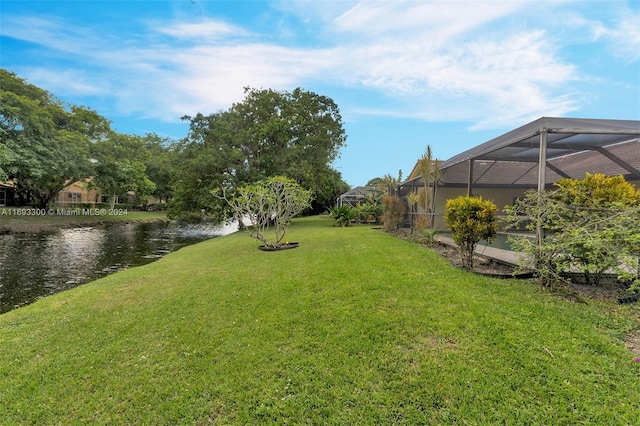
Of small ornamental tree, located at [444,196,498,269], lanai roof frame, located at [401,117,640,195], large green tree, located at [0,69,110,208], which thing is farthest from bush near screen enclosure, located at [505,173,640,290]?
large green tree, located at [0,69,110,208]

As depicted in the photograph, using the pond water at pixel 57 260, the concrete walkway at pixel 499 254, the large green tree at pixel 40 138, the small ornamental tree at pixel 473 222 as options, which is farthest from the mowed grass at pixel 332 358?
the large green tree at pixel 40 138

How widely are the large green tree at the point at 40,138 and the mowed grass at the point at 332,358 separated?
19986 mm

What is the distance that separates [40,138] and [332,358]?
1056 inches

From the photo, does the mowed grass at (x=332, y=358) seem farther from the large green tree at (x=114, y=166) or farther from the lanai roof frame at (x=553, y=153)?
the large green tree at (x=114, y=166)

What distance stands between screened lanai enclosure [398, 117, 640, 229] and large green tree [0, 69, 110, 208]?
75.4 feet

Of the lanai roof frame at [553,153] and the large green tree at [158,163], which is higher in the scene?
the large green tree at [158,163]

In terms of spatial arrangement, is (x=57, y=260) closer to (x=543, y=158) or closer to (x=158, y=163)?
(x=543, y=158)

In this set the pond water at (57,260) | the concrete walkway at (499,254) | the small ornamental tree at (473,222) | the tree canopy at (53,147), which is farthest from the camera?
the tree canopy at (53,147)

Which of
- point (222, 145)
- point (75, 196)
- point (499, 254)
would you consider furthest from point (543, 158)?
point (75, 196)

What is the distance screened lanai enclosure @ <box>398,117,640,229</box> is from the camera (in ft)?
15.6

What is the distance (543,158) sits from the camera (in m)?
4.74

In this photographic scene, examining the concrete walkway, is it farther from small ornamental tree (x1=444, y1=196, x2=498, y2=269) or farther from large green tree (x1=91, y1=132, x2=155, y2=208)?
large green tree (x1=91, y1=132, x2=155, y2=208)

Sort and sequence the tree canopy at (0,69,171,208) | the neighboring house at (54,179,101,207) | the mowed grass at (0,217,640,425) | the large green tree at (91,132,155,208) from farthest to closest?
the neighboring house at (54,179,101,207) → the large green tree at (91,132,155,208) → the tree canopy at (0,69,171,208) → the mowed grass at (0,217,640,425)

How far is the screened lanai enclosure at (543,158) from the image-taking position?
476 centimetres
